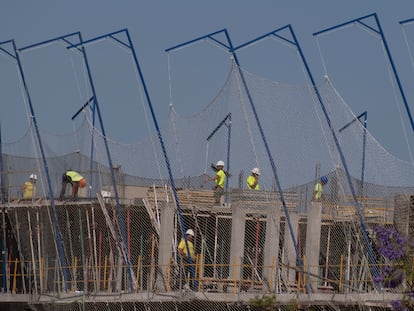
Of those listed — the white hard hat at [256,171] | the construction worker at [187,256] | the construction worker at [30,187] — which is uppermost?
the white hard hat at [256,171]

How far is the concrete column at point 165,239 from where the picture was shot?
113ft

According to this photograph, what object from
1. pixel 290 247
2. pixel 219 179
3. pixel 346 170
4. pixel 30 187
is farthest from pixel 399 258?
pixel 30 187

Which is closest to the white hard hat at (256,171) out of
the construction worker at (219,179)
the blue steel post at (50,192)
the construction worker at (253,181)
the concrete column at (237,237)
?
the construction worker at (253,181)

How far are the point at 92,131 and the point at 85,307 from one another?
578cm

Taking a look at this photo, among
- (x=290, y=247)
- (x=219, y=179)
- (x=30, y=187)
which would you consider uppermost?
(x=219, y=179)

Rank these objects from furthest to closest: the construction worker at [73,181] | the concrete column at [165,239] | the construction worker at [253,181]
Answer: the construction worker at [73,181] < the construction worker at [253,181] < the concrete column at [165,239]

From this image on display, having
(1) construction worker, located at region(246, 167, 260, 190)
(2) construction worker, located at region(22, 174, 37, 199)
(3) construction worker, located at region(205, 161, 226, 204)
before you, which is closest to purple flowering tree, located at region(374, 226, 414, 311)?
(1) construction worker, located at region(246, 167, 260, 190)

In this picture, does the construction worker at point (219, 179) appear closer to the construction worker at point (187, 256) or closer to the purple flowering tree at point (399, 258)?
the construction worker at point (187, 256)

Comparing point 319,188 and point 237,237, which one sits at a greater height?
point 319,188

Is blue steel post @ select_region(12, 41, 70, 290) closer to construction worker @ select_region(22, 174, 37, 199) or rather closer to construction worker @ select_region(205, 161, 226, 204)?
construction worker @ select_region(22, 174, 37, 199)

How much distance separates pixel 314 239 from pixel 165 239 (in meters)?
4.39

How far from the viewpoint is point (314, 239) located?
32438mm

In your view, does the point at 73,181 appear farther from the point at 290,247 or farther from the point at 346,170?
the point at 346,170

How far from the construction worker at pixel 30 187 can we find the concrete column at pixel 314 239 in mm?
11438
